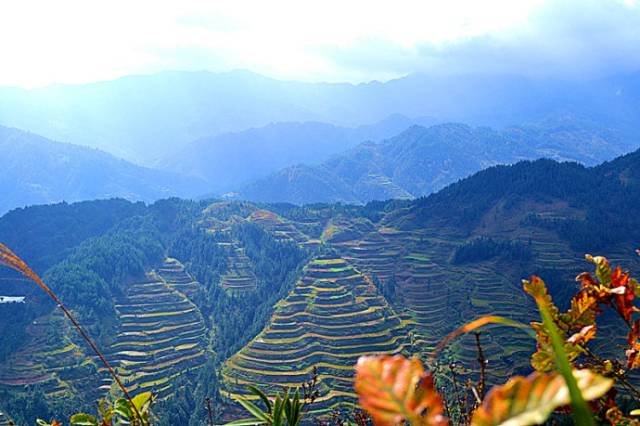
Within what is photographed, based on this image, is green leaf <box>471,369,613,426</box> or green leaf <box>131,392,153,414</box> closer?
green leaf <box>471,369,613,426</box>

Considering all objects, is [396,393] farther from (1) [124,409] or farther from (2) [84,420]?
(2) [84,420]

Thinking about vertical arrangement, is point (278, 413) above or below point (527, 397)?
below

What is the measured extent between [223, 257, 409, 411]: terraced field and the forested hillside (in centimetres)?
19

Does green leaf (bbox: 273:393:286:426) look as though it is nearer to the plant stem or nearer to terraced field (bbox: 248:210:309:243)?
the plant stem

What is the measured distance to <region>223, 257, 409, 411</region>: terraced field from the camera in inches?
1521

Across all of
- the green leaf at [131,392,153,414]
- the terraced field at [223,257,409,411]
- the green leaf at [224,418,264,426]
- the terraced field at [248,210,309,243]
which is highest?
the green leaf at [224,418,264,426]

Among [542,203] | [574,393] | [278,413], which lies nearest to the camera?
[574,393]

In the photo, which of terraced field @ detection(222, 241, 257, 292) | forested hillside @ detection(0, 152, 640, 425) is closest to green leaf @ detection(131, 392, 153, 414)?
forested hillside @ detection(0, 152, 640, 425)

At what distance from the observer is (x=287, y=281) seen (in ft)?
201

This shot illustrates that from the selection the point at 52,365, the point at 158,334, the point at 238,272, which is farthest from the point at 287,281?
the point at 52,365

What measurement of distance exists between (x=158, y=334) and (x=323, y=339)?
61.0 ft

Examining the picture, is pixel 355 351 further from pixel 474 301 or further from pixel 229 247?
pixel 229 247

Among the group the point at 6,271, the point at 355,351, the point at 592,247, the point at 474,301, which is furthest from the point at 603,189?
the point at 6,271

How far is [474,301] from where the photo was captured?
4828cm
